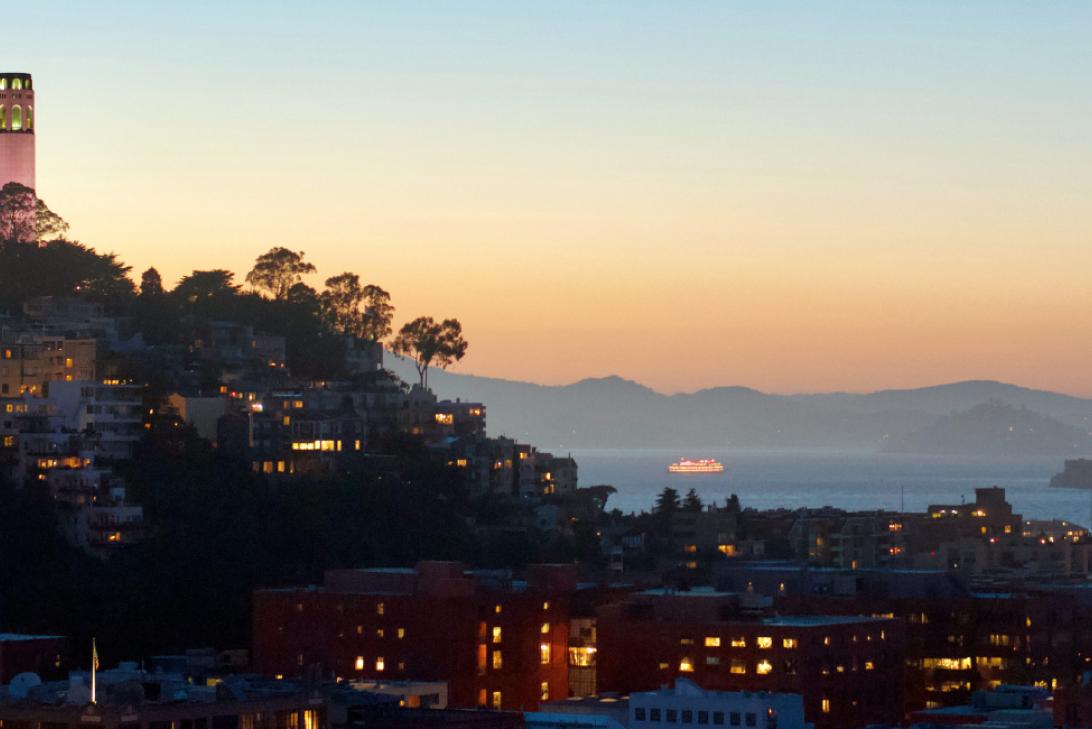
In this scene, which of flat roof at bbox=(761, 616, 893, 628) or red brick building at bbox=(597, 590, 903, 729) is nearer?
red brick building at bbox=(597, 590, 903, 729)

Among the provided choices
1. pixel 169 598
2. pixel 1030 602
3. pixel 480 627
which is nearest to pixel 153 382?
pixel 169 598

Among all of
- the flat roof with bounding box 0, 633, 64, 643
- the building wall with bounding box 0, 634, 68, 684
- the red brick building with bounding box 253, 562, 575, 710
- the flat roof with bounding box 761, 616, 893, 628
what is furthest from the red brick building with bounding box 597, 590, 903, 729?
the flat roof with bounding box 0, 633, 64, 643

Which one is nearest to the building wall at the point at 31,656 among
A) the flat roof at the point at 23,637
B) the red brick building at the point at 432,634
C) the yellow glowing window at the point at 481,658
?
the flat roof at the point at 23,637

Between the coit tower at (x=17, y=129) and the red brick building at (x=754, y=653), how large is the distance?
4676cm

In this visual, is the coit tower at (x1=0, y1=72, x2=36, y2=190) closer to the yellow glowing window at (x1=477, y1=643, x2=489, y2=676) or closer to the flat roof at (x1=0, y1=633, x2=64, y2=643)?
the flat roof at (x1=0, y1=633, x2=64, y2=643)

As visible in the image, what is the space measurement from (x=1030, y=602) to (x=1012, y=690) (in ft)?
39.8

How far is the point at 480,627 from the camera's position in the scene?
241ft

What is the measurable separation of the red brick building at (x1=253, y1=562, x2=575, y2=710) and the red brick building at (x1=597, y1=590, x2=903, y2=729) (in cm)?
300

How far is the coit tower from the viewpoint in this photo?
10900 centimetres

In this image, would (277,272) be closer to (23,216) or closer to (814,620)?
(23,216)

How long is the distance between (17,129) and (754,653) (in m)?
52.9

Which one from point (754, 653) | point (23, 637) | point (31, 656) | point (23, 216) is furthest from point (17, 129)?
point (754, 653)

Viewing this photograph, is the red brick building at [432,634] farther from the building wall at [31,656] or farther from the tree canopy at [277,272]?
the tree canopy at [277,272]

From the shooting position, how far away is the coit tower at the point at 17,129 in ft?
358
